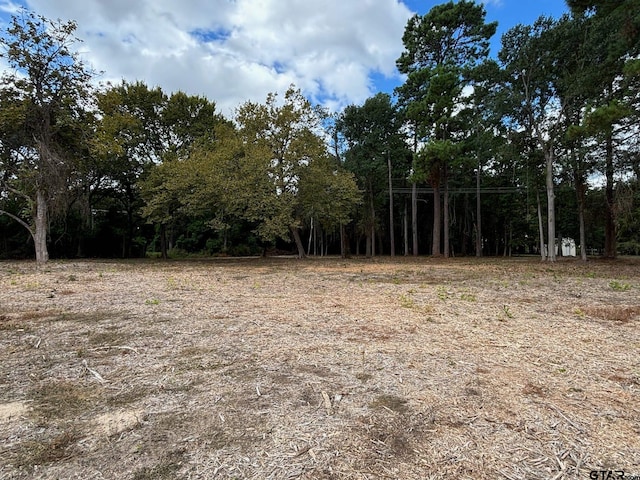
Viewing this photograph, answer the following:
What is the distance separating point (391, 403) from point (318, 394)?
45 centimetres

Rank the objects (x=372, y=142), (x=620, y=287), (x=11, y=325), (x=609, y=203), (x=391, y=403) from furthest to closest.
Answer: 1. (x=372, y=142)
2. (x=609, y=203)
3. (x=620, y=287)
4. (x=11, y=325)
5. (x=391, y=403)

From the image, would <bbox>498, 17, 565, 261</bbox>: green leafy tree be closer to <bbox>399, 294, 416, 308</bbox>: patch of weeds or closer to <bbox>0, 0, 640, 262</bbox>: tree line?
<bbox>0, 0, 640, 262</bbox>: tree line

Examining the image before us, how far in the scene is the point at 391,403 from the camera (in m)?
2.11

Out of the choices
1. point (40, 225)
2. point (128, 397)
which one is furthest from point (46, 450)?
point (40, 225)

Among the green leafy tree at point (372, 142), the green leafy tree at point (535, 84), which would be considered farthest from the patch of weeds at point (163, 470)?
the green leafy tree at point (372, 142)

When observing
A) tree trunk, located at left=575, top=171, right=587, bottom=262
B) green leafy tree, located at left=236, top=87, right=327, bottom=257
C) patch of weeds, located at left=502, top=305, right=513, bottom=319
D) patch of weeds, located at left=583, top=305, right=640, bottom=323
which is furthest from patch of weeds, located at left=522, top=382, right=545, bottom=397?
tree trunk, located at left=575, top=171, right=587, bottom=262

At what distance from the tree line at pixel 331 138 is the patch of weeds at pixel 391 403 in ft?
37.3

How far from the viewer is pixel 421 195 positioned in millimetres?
30625

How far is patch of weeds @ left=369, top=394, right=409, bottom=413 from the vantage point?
2.04 meters

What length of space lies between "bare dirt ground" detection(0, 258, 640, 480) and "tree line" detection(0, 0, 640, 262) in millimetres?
10028

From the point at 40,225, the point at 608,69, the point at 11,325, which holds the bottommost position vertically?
the point at 11,325

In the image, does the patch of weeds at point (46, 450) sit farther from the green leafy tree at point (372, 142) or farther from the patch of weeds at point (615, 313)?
the green leafy tree at point (372, 142)

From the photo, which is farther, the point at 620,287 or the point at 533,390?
the point at 620,287

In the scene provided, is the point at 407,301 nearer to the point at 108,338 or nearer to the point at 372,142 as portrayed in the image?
the point at 108,338
